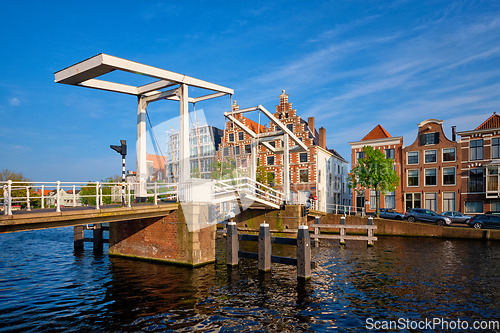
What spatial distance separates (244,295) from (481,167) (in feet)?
107

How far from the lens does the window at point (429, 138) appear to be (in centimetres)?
3472

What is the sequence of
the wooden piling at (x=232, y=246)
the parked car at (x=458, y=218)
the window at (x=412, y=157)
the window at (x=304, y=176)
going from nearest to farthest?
the wooden piling at (x=232, y=246)
the parked car at (x=458, y=218)
the window at (x=412, y=157)
the window at (x=304, y=176)

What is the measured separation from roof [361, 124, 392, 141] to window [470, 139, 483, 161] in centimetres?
854

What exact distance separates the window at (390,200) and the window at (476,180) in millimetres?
7507

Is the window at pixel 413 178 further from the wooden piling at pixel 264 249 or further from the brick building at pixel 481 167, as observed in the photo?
the wooden piling at pixel 264 249

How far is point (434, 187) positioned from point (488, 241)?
43.3ft

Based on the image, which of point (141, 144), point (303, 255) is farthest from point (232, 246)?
point (141, 144)

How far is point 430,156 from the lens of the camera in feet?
115

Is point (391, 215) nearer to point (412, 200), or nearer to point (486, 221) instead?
point (486, 221)

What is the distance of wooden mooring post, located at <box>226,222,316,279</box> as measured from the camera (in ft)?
39.0

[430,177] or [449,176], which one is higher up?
[449,176]

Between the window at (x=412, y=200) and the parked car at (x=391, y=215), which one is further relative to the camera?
the window at (x=412, y=200)

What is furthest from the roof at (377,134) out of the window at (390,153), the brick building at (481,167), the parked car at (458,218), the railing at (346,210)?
the parked car at (458,218)

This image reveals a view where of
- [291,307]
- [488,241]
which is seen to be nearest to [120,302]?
[291,307]
